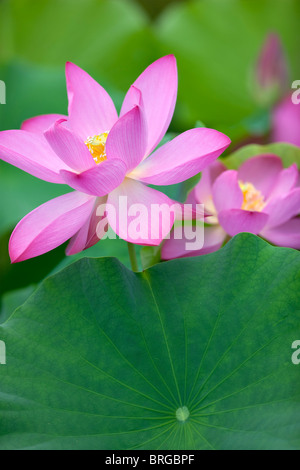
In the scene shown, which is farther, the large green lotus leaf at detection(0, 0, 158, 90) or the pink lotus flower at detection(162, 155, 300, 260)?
the large green lotus leaf at detection(0, 0, 158, 90)

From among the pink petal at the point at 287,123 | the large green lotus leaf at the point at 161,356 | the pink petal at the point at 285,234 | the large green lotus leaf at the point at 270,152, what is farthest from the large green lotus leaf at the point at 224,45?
the large green lotus leaf at the point at 161,356

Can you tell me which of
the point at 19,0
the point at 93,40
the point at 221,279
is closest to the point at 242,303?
the point at 221,279

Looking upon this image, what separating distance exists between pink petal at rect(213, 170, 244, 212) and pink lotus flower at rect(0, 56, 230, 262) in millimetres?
77

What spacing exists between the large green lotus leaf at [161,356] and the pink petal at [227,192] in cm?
6

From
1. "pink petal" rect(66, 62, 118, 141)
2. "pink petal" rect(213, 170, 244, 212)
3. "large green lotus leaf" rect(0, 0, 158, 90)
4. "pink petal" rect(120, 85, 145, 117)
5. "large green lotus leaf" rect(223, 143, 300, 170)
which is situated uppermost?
"large green lotus leaf" rect(0, 0, 158, 90)

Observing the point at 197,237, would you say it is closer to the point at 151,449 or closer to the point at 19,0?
the point at 151,449

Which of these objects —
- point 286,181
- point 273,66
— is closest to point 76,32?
point 273,66

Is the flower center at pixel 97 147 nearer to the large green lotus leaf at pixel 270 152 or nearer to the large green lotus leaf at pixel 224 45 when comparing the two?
the large green lotus leaf at pixel 270 152

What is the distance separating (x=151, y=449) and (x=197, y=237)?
216 millimetres

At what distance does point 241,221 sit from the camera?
56 cm

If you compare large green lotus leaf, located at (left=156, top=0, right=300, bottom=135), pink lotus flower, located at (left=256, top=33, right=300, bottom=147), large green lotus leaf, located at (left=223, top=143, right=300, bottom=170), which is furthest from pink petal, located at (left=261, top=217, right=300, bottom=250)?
large green lotus leaf, located at (left=156, top=0, right=300, bottom=135)

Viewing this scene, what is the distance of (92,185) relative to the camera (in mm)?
479

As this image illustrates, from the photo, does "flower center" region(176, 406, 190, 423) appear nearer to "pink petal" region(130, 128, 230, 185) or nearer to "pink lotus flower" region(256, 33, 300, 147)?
"pink petal" region(130, 128, 230, 185)

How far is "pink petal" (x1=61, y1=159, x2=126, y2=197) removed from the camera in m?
0.47
